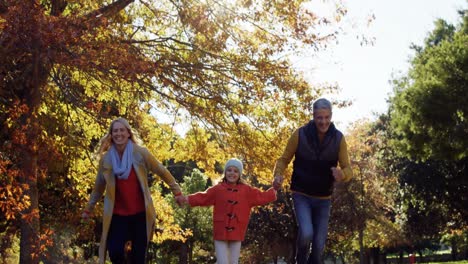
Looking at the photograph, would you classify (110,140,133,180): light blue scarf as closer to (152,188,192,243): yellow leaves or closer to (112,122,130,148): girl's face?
(112,122,130,148): girl's face

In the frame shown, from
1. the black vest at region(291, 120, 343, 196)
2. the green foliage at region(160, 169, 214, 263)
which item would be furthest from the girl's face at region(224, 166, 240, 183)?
the green foliage at region(160, 169, 214, 263)

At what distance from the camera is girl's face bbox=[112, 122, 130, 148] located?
26.3 ft

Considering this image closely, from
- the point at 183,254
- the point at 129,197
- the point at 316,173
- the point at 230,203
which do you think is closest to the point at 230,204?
the point at 230,203

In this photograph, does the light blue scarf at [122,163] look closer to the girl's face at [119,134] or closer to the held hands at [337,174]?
the girl's face at [119,134]

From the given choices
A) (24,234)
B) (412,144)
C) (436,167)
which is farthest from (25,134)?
(436,167)

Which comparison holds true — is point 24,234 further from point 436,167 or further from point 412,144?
point 436,167

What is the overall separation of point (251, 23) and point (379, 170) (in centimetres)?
3161

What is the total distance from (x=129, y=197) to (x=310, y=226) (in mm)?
1989

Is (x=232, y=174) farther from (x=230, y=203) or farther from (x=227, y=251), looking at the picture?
(x=227, y=251)

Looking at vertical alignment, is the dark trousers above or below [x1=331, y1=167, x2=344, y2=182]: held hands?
below

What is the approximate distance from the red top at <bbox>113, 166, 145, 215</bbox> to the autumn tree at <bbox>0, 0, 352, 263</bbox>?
159 inches

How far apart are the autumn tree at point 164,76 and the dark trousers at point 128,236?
4.20 meters

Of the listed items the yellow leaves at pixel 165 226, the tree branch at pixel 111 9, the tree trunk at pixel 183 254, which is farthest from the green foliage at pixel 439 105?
the tree branch at pixel 111 9

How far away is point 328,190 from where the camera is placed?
809 centimetres
